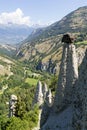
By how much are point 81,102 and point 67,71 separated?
5203 mm

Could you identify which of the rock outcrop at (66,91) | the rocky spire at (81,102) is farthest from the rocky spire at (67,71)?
the rocky spire at (81,102)

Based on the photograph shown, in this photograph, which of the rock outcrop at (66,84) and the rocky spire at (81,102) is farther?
the rock outcrop at (66,84)

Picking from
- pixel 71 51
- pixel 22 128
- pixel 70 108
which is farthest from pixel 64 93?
pixel 22 128

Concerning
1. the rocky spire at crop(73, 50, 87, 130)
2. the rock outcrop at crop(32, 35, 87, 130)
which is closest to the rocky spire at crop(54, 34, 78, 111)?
the rock outcrop at crop(32, 35, 87, 130)

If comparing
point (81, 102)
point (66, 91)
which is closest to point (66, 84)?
point (66, 91)

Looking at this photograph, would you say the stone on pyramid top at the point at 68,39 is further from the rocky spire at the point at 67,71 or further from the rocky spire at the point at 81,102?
the rocky spire at the point at 81,102

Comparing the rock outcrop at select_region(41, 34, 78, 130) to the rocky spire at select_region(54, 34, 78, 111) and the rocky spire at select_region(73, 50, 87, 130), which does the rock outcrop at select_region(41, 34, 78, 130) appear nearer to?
the rocky spire at select_region(54, 34, 78, 111)

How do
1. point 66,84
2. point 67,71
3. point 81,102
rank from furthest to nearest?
point 66,84 → point 67,71 → point 81,102

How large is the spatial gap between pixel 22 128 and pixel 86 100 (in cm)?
5126

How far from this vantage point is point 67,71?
1029 inches

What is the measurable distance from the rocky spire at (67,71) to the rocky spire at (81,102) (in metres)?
3.58

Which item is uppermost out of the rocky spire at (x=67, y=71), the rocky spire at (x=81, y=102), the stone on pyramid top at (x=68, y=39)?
the stone on pyramid top at (x=68, y=39)

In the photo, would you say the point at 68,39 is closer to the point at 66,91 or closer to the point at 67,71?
the point at 67,71

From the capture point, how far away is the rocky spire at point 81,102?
20.3 metres
